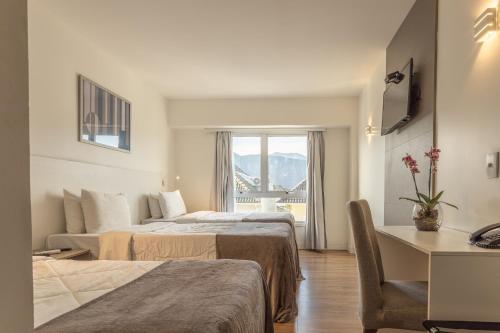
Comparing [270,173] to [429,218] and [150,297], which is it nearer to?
[429,218]

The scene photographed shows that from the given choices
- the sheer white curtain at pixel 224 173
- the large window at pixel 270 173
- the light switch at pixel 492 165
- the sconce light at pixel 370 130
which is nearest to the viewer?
the light switch at pixel 492 165

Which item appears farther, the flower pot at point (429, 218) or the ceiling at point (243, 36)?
the ceiling at point (243, 36)

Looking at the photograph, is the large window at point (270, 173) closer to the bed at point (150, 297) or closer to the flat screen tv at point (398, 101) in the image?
the flat screen tv at point (398, 101)

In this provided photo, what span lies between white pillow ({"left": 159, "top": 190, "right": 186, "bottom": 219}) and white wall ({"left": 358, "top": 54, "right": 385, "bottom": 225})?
9.21ft

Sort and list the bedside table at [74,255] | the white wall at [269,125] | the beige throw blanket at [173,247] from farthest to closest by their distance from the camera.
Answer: the white wall at [269,125] → the beige throw blanket at [173,247] → the bedside table at [74,255]

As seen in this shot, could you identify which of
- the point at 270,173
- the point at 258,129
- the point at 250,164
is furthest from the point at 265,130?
the point at 270,173

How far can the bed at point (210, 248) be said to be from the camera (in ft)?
9.01

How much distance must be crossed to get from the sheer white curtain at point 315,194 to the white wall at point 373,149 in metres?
0.77

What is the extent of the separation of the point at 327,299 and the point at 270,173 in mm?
3221

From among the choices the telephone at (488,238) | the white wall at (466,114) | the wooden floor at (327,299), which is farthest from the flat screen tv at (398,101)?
the wooden floor at (327,299)

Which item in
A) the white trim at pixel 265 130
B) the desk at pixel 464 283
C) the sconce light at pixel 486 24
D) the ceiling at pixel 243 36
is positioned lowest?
the desk at pixel 464 283

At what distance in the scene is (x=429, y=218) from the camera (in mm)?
1911

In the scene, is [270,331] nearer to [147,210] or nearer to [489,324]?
[489,324]

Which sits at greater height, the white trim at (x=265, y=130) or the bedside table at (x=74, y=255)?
the white trim at (x=265, y=130)
